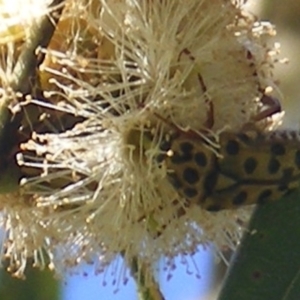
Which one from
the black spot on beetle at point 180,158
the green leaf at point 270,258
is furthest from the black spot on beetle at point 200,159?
the green leaf at point 270,258

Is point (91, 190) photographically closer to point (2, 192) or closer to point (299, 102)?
point (2, 192)

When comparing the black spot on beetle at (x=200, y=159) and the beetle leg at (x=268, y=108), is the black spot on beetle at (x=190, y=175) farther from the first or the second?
the beetle leg at (x=268, y=108)

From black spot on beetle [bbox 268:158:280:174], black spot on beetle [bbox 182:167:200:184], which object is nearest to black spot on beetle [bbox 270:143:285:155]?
black spot on beetle [bbox 268:158:280:174]

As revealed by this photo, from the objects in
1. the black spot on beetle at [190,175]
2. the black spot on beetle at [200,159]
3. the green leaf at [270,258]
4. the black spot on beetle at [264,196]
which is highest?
the black spot on beetle at [200,159]

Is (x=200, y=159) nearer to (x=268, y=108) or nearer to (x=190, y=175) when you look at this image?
(x=190, y=175)

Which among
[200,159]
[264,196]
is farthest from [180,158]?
[264,196]

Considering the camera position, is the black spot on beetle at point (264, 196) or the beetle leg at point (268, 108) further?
the beetle leg at point (268, 108)

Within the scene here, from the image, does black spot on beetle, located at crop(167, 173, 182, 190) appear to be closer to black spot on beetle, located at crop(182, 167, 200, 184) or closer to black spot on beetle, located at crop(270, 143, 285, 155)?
black spot on beetle, located at crop(182, 167, 200, 184)

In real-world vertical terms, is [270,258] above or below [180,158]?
below

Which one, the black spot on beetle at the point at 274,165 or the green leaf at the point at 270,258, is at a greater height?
the black spot on beetle at the point at 274,165
